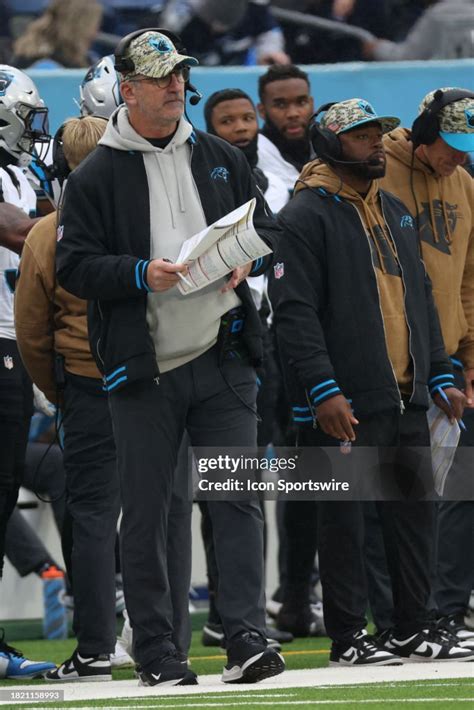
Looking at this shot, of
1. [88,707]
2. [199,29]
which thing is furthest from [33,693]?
[199,29]

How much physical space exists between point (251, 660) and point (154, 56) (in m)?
2.07

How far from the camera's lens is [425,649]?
642 cm

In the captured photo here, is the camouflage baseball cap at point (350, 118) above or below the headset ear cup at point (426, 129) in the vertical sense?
above

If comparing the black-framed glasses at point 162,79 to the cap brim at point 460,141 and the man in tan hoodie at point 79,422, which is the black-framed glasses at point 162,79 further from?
the cap brim at point 460,141

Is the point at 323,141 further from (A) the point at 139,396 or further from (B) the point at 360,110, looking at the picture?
(A) the point at 139,396

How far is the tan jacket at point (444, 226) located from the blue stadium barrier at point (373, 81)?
2.37 m

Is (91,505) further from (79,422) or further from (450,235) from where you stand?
(450,235)

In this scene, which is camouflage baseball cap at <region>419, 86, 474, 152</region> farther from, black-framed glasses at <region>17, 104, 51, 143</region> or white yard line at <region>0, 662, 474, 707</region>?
white yard line at <region>0, 662, 474, 707</region>

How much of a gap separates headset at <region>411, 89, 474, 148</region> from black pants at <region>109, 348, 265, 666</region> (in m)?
1.81

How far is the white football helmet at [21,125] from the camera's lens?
270 inches

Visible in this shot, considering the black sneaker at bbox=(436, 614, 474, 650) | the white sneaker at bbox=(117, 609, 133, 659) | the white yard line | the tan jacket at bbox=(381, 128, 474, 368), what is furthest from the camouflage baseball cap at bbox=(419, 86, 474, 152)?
the white sneaker at bbox=(117, 609, 133, 659)

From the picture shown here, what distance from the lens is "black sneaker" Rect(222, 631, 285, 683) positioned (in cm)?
555

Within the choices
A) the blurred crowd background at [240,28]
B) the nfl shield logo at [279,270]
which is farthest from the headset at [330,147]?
the blurred crowd background at [240,28]

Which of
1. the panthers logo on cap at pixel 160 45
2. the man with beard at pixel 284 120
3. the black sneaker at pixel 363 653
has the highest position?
the panthers logo on cap at pixel 160 45
